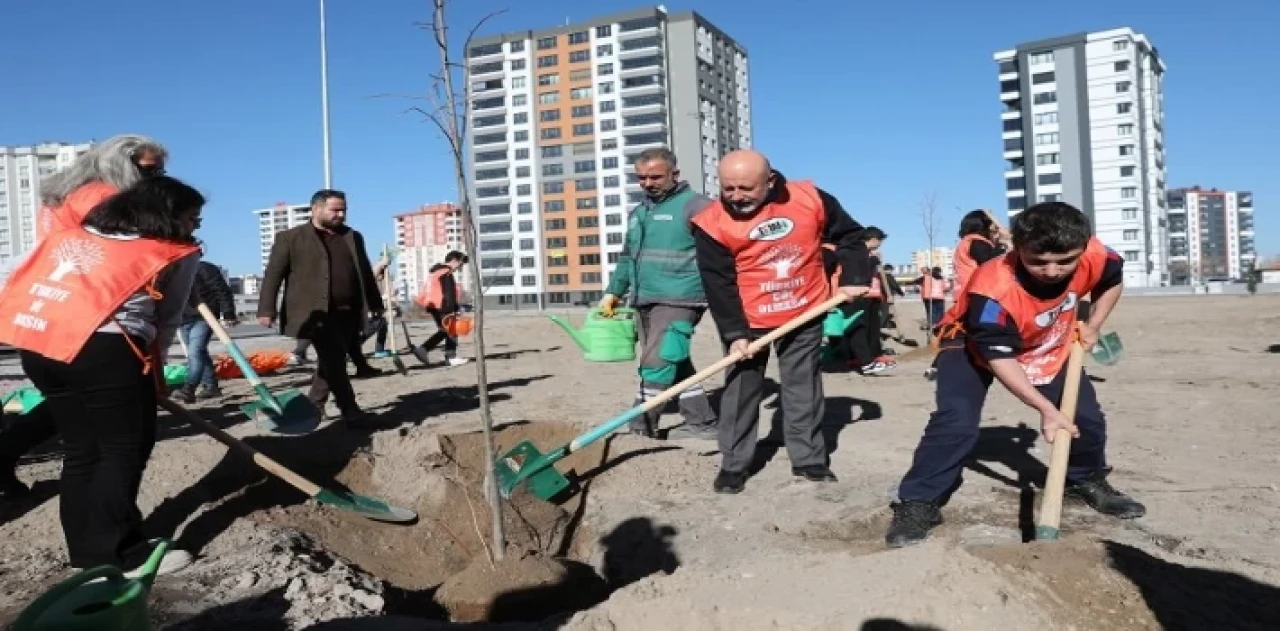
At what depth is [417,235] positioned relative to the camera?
127625 mm

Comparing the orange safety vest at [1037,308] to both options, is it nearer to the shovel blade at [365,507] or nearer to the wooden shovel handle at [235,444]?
the shovel blade at [365,507]

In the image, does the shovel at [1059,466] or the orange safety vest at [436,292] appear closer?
the shovel at [1059,466]

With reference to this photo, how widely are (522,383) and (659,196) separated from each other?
4091 millimetres

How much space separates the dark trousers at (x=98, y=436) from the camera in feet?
10.2

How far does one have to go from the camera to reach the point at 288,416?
5.06m

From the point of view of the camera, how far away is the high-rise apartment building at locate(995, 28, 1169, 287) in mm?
65938

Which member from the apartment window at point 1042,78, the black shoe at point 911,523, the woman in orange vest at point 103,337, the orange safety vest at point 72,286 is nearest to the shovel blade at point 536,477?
the woman in orange vest at point 103,337

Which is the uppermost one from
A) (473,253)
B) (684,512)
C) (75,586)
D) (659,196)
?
(659,196)

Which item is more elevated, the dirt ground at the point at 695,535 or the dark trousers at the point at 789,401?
the dark trousers at the point at 789,401

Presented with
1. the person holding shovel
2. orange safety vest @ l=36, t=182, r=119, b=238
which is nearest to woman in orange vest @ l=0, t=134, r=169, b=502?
orange safety vest @ l=36, t=182, r=119, b=238

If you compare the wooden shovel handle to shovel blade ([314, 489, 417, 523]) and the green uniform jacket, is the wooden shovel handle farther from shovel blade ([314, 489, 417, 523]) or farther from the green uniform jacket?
the green uniform jacket

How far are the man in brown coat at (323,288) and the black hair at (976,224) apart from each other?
4653mm

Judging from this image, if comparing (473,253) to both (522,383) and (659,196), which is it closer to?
(659,196)

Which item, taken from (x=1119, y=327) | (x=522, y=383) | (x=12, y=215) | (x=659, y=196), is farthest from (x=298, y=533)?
(x=12, y=215)
